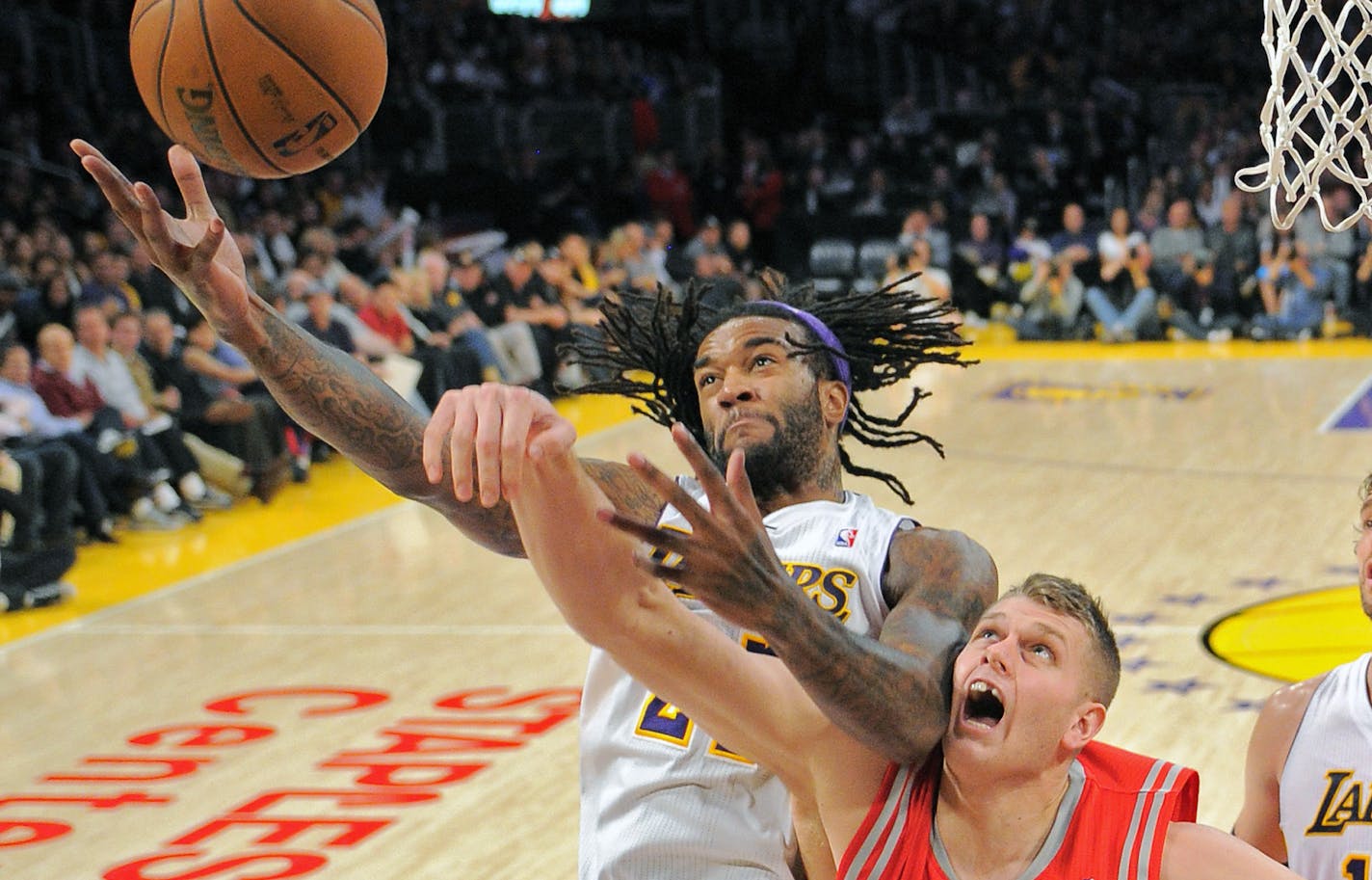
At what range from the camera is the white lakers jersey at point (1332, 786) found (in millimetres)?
2764

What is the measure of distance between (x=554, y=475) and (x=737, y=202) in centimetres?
1895

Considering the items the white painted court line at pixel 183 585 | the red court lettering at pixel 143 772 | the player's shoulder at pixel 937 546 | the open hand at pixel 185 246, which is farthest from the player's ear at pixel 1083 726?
the white painted court line at pixel 183 585

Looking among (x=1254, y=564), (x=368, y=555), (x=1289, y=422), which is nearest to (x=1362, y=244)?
(x=1289, y=422)

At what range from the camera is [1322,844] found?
2.78 metres

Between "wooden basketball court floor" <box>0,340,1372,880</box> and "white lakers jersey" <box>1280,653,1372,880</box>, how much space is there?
7.36 feet

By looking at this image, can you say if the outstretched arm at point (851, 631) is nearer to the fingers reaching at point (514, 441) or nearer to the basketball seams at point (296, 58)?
the fingers reaching at point (514, 441)

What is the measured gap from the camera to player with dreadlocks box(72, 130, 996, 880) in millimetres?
2613

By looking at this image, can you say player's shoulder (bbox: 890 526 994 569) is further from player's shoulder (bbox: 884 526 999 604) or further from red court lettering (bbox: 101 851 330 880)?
red court lettering (bbox: 101 851 330 880)

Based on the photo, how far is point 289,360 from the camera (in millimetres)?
2881

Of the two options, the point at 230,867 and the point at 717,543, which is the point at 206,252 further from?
Answer: the point at 230,867

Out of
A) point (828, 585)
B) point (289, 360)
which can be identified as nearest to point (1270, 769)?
point (828, 585)

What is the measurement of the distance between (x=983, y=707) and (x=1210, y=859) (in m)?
0.37

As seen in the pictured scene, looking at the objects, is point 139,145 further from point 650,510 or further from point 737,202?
point 650,510

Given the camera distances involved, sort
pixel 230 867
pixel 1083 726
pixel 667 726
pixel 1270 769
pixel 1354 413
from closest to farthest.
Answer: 1. pixel 1083 726
2. pixel 1270 769
3. pixel 667 726
4. pixel 230 867
5. pixel 1354 413
